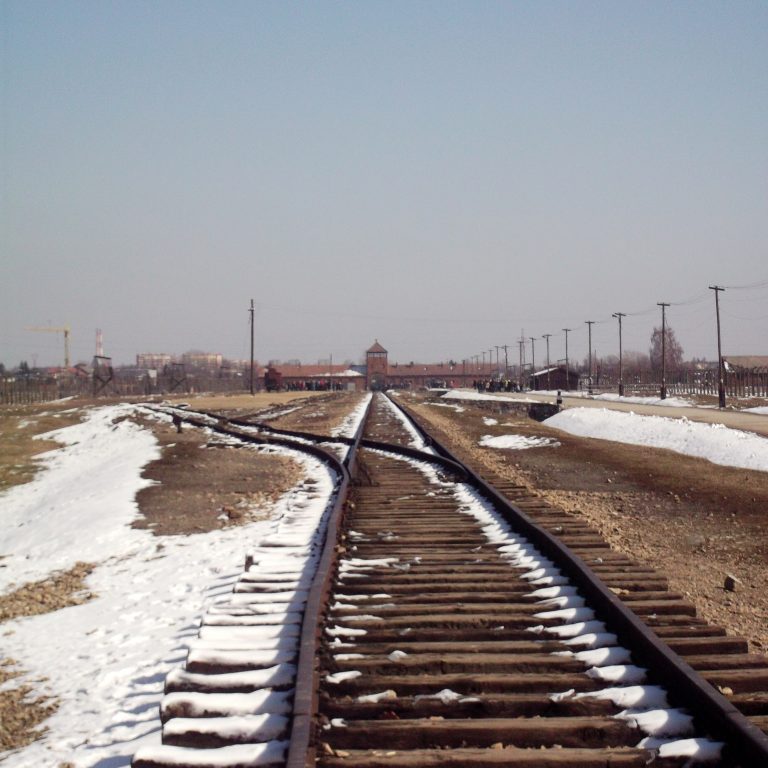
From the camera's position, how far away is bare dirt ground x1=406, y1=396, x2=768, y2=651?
6648 millimetres

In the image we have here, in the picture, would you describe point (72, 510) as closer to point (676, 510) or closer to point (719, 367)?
point (676, 510)

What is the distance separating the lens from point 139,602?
6.82 m

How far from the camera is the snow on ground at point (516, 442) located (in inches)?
838

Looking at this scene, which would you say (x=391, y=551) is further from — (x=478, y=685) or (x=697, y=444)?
(x=697, y=444)

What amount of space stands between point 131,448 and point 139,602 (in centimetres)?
1736

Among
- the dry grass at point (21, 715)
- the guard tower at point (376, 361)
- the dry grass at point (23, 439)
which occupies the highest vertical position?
the guard tower at point (376, 361)

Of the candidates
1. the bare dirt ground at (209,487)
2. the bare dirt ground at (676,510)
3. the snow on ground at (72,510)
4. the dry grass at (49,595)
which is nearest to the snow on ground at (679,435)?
the bare dirt ground at (676,510)

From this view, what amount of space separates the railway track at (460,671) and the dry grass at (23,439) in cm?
1661

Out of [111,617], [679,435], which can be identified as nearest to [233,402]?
[679,435]

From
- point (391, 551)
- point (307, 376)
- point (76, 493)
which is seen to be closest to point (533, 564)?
point (391, 551)

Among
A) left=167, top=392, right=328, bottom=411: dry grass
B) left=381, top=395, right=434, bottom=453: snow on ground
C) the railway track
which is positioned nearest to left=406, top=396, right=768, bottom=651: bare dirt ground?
the railway track

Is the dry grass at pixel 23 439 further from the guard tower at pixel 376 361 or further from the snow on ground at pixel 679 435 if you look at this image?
the guard tower at pixel 376 361

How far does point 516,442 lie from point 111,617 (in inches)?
671

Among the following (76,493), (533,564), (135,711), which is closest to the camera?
(135,711)
